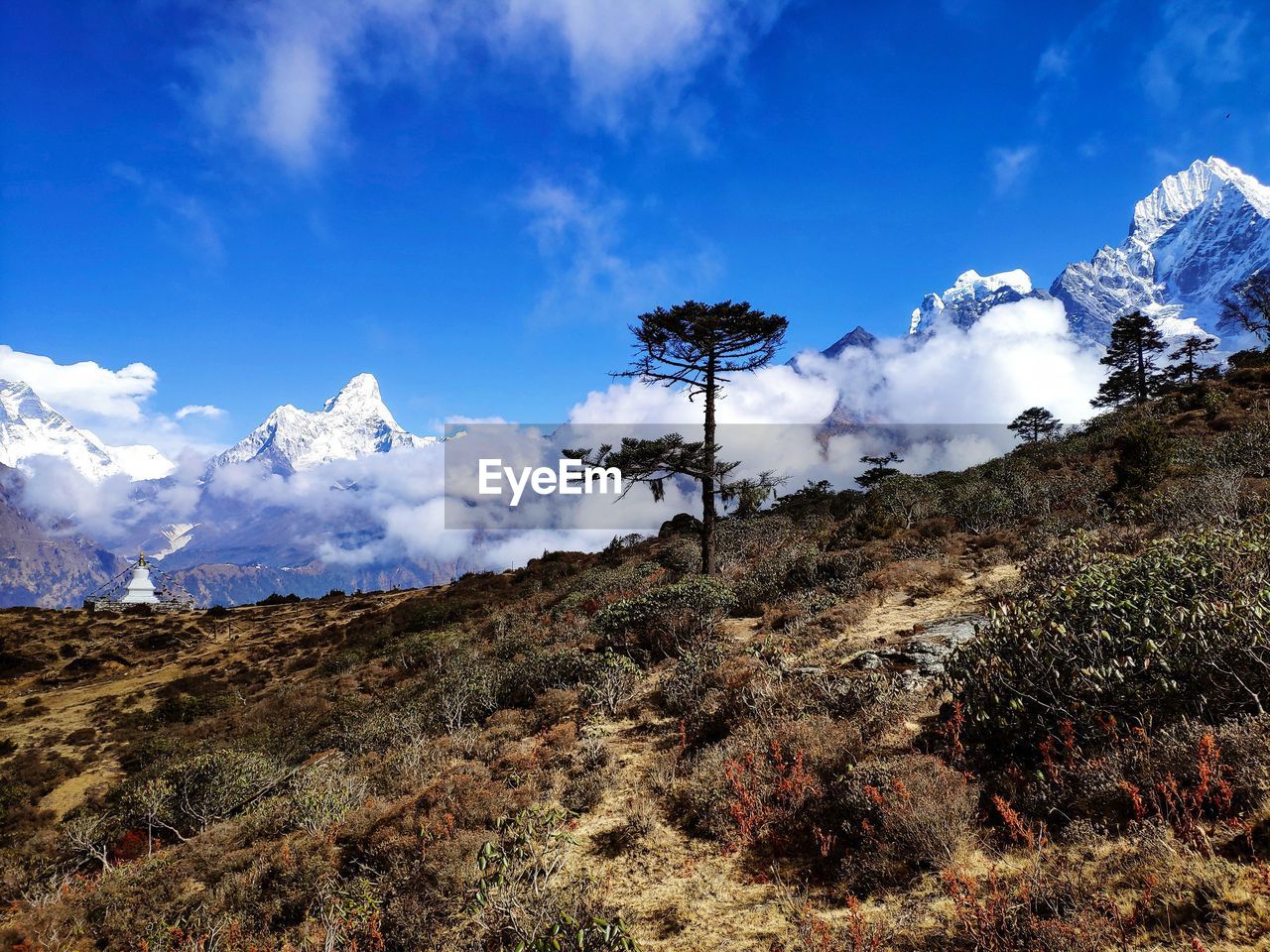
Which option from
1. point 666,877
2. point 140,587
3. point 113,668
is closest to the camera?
point 666,877

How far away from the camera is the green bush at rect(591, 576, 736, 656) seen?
13367 millimetres

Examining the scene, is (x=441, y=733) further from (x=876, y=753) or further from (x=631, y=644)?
(x=876, y=753)

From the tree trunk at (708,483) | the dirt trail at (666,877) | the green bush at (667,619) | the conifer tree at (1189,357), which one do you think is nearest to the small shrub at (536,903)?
the dirt trail at (666,877)

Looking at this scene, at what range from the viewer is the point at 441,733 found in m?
11.6

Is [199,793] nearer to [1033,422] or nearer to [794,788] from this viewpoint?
[794,788]

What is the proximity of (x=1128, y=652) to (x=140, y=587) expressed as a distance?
68935 mm

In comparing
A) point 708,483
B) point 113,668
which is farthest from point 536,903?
point 113,668

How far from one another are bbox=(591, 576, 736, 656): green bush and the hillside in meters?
0.08

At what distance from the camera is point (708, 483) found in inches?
744

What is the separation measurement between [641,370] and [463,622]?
17.7 m

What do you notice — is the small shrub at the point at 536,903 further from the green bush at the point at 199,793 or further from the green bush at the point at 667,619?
the green bush at the point at 199,793

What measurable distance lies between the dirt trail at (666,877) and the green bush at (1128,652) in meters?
3.07

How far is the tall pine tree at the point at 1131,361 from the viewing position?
4938cm

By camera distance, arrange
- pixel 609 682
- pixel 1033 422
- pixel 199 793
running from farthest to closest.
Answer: pixel 1033 422 → pixel 199 793 → pixel 609 682
